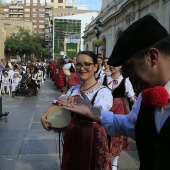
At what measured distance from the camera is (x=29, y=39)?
217 feet

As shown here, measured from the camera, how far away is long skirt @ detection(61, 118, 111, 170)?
2.85 meters

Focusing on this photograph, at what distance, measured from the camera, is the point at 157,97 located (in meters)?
1.44

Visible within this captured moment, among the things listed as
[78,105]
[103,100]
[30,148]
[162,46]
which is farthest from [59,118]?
[30,148]

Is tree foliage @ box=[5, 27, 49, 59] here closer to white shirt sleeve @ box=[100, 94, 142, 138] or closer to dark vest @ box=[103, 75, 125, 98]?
dark vest @ box=[103, 75, 125, 98]

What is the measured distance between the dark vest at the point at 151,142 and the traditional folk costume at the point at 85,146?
1314 millimetres

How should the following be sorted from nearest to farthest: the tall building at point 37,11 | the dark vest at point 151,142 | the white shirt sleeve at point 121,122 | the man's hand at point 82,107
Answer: the dark vest at point 151,142, the white shirt sleeve at point 121,122, the man's hand at point 82,107, the tall building at point 37,11

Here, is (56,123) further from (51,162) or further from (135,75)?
(51,162)

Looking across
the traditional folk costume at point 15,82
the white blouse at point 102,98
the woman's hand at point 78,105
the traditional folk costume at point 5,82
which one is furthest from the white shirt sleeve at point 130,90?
the traditional folk costume at point 5,82

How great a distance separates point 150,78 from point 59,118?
1.58 m

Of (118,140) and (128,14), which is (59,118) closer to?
(118,140)

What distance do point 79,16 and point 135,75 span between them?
94139 millimetres

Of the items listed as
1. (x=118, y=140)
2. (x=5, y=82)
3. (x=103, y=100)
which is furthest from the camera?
(x=5, y=82)

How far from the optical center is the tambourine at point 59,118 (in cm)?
289

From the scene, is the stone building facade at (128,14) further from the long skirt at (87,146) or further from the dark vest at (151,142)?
the dark vest at (151,142)
